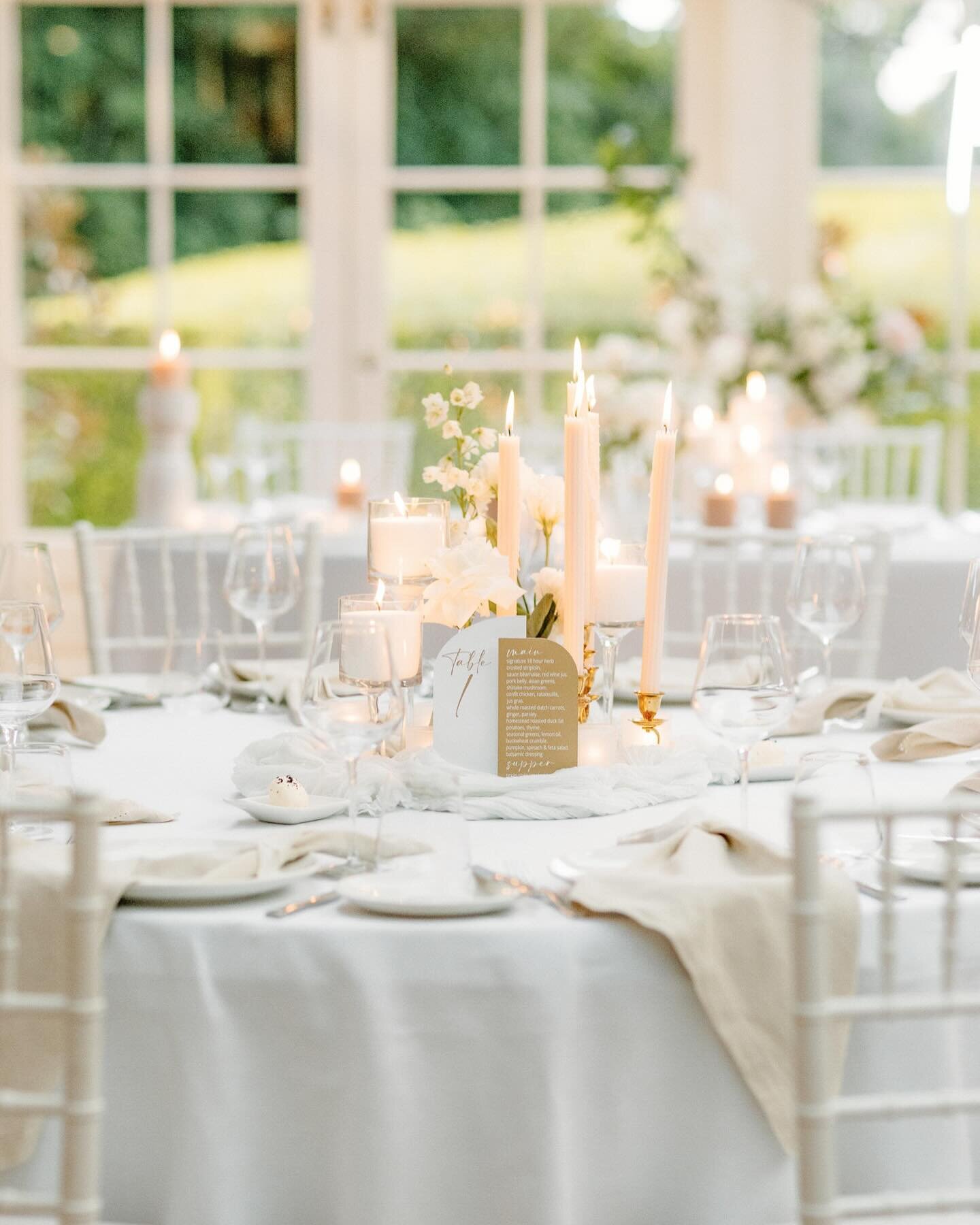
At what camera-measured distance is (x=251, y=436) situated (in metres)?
4.34

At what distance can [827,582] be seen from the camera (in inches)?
76.9

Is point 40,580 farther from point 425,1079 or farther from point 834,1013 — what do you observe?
point 834,1013

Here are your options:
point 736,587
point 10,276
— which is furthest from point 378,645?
point 10,276

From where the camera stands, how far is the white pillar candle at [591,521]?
159 centimetres

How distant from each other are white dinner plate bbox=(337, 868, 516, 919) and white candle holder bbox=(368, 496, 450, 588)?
1.50 feet

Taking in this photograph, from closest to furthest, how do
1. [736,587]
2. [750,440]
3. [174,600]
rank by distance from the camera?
[736,587] < [174,600] < [750,440]

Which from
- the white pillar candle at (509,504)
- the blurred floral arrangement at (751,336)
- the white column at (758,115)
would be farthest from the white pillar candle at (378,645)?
the white column at (758,115)

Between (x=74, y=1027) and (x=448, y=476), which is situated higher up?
(x=448, y=476)

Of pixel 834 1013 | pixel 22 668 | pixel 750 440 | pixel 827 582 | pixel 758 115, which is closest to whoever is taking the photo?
pixel 834 1013

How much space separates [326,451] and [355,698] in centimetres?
358

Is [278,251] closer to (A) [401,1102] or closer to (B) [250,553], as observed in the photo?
(B) [250,553]

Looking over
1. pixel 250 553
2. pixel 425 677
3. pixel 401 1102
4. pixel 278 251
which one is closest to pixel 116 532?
pixel 250 553

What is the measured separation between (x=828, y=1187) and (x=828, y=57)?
4336mm

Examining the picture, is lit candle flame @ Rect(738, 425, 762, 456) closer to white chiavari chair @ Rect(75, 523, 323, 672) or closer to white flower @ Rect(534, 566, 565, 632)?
white chiavari chair @ Rect(75, 523, 323, 672)
